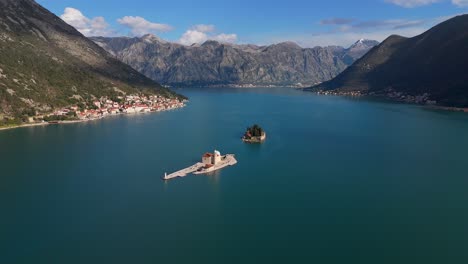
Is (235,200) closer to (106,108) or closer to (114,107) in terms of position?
(106,108)

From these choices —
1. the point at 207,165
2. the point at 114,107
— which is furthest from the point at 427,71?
the point at 207,165

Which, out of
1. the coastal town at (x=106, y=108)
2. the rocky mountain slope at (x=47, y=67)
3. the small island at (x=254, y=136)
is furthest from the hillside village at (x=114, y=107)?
the small island at (x=254, y=136)

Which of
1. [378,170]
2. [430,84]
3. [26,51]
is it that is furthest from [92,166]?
[430,84]

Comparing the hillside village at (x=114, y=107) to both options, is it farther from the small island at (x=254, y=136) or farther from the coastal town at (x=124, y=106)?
the small island at (x=254, y=136)

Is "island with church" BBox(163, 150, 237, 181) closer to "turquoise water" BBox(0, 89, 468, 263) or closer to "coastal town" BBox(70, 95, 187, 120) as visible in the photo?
"turquoise water" BBox(0, 89, 468, 263)

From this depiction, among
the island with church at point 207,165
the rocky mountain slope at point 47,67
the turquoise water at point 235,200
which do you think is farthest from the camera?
the rocky mountain slope at point 47,67

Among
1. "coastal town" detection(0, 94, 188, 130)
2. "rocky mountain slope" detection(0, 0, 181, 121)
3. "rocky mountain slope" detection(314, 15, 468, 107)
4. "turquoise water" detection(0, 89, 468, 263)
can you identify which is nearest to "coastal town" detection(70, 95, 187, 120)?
"coastal town" detection(0, 94, 188, 130)

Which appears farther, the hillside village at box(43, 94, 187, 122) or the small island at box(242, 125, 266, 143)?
the hillside village at box(43, 94, 187, 122)
